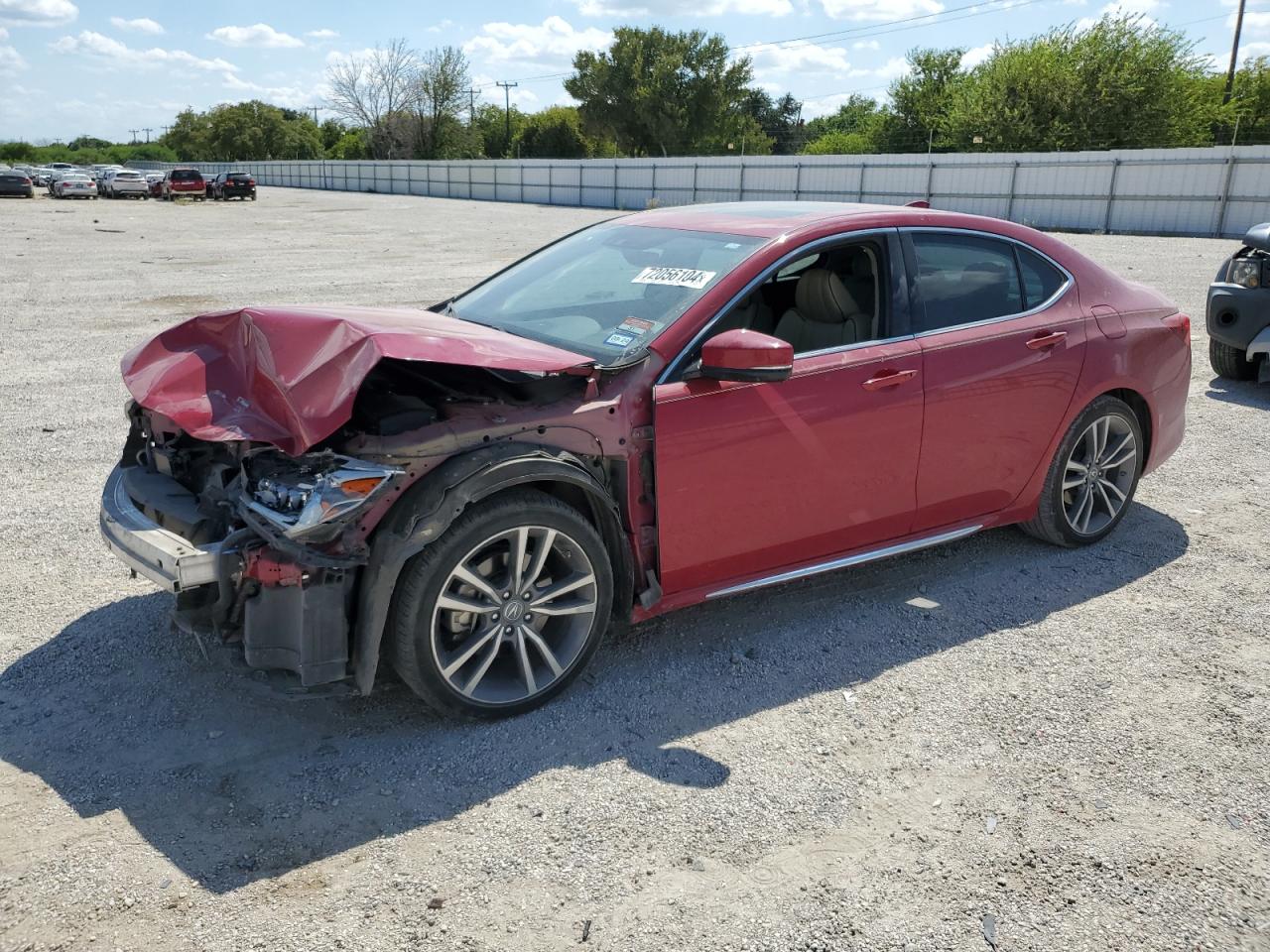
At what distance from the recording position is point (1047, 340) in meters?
4.70

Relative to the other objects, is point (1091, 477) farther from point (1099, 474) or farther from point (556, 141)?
point (556, 141)

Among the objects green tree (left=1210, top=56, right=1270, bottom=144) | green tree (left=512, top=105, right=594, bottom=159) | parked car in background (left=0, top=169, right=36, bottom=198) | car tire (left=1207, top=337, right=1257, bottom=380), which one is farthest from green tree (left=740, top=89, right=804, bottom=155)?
car tire (left=1207, top=337, right=1257, bottom=380)

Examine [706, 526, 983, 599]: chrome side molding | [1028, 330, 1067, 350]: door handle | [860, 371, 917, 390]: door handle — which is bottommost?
[706, 526, 983, 599]: chrome side molding

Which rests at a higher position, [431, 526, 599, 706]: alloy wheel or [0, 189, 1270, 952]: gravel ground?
[431, 526, 599, 706]: alloy wheel

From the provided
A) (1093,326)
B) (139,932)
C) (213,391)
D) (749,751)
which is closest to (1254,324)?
(1093,326)

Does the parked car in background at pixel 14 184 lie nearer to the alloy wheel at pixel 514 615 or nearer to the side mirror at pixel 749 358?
the alloy wheel at pixel 514 615

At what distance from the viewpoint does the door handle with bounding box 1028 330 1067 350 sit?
4648mm

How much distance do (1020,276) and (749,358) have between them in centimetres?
197

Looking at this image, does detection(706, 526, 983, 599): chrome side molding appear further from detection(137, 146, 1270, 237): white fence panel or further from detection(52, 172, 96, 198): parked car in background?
detection(52, 172, 96, 198): parked car in background

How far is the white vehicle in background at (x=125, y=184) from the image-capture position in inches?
2108

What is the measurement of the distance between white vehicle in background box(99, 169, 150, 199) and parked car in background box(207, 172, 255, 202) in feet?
→ 12.2

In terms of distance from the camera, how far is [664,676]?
3961 millimetres

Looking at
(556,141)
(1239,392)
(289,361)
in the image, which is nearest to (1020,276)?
(289,361)

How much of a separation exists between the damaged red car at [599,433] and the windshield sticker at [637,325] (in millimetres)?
12
